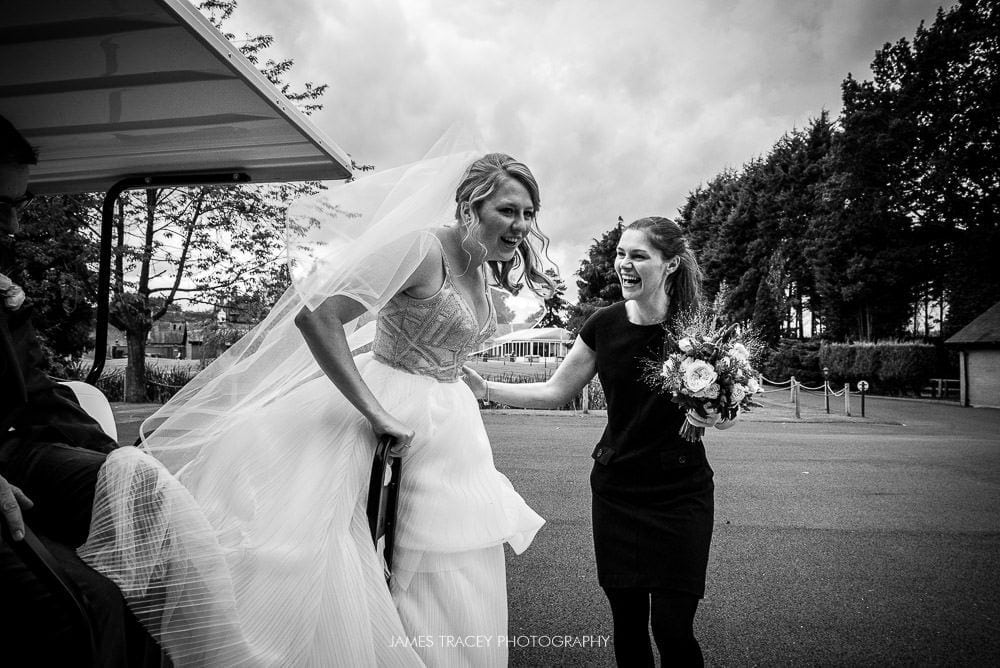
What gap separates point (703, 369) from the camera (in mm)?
2270

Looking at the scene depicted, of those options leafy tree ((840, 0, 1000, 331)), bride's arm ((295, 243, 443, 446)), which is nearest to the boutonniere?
bride's arm ((295, 243, 443, 446))

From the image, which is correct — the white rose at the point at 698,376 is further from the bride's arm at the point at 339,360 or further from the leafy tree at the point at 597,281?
the leafy tree at the point at 597,281

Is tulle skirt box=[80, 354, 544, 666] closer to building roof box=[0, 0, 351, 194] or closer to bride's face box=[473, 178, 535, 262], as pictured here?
bride's face box=[473, 178, 535, 262]

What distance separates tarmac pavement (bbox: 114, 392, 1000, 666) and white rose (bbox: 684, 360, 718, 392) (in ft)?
5.77

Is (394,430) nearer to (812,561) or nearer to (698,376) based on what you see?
(698,376)

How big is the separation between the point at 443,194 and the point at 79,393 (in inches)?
74.0

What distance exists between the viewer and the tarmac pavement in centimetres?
330

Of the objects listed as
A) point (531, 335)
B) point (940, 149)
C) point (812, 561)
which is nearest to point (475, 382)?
point (812, 561)

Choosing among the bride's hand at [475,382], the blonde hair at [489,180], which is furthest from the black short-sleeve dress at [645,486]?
the blonde hair at [489,180]

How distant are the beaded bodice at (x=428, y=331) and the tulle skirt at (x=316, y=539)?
2.3 inches

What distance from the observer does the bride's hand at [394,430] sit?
6.12 feet

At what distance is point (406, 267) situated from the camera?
1.99 metres

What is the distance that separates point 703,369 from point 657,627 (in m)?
1.01

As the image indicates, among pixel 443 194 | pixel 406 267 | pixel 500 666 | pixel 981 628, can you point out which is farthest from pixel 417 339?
pixel 981 628
